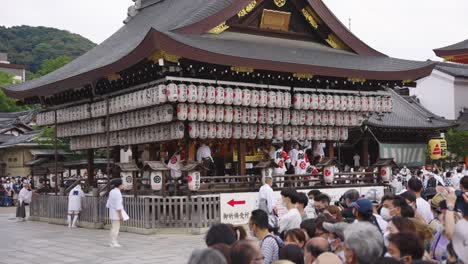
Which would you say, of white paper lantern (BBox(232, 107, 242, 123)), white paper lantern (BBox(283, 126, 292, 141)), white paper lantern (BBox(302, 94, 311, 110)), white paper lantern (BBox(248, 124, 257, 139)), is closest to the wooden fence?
white paper lantern (BBox(232, 107, 242, 123))

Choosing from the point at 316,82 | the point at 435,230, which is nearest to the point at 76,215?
the point at 316,82

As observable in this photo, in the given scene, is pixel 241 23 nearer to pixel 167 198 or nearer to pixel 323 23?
pixel 323 23

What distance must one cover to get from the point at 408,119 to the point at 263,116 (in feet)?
64.3

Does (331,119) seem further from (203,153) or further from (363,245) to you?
(363,245)

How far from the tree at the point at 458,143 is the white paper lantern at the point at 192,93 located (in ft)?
81.7

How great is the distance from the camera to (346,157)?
3625 centimetres

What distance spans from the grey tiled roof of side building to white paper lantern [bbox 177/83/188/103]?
1805 cm

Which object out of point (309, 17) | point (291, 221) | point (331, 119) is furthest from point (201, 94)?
point (291, 221)

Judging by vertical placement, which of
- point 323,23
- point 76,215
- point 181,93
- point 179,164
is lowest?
point 76,215

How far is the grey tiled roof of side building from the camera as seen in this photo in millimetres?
34344

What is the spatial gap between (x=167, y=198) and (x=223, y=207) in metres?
1.73

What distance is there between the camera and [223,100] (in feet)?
60.2

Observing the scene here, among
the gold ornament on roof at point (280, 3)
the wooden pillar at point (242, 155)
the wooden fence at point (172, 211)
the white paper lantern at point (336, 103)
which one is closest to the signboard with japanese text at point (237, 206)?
the wooden fence at point (172, 211)

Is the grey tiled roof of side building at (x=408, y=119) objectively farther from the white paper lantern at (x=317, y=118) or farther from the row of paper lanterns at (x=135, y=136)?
the row of paper lanterns at (x=135, y=136)
